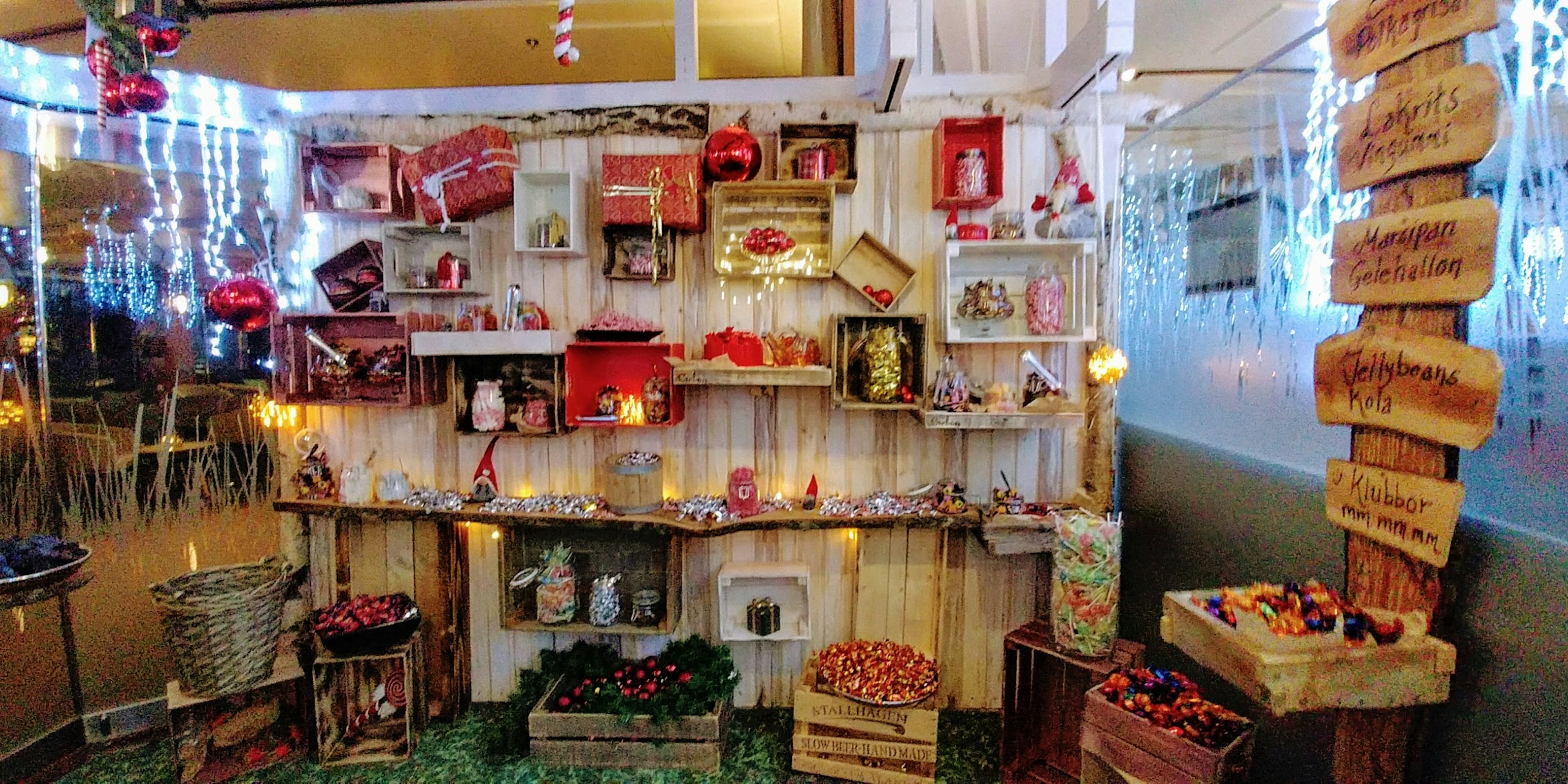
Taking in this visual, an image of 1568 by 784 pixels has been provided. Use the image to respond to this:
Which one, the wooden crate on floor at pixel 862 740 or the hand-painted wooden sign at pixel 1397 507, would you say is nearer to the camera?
the hand-painted wooden sign at pixel 1397 507

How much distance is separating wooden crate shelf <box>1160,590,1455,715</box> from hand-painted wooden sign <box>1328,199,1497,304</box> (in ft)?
2.05

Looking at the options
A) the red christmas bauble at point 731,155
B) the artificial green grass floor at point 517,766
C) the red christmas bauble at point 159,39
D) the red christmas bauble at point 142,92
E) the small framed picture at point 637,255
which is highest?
the red christmas bauble at point 159,39

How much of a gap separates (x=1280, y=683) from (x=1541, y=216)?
89cm

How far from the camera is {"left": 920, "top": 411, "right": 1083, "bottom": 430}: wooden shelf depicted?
7.25 feet

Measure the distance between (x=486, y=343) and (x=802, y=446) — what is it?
1.22m

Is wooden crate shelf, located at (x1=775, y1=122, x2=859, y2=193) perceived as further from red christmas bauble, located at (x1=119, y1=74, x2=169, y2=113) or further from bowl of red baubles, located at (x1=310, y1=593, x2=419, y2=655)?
bowl of red baubles, located at (x1=310, y1=593, x2=419, y2=655)

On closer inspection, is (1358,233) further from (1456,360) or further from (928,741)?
(928,741)

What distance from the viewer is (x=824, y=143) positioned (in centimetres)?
244

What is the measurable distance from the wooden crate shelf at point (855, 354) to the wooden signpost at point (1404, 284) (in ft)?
3.84

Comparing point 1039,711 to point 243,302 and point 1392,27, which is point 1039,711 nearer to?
point 1392,27

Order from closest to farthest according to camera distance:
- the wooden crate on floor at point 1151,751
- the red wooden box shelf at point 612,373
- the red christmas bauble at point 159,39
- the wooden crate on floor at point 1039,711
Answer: the wooden crate on floor at point 1151,751, the red christmas bauble at point 159,39, the wooden crate on floor at point 1039,711, the red wooden box shelf at point 612,373

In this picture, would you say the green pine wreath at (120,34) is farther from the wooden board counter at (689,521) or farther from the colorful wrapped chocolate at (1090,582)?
the colorful wrapped chocolate at (1090,582)

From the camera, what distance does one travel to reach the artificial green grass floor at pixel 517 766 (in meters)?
2.30

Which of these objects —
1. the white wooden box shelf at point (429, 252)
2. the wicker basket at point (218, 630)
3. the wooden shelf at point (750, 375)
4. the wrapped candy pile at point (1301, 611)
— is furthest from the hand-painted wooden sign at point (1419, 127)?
the wicker basket at point (218, 630)
